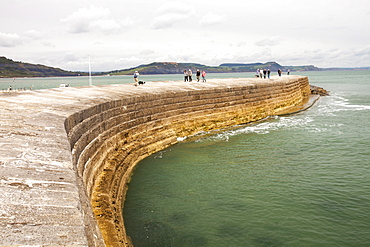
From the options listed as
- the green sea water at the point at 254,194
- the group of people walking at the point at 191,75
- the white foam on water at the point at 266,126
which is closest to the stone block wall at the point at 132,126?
the green sea water at the point at 254,194


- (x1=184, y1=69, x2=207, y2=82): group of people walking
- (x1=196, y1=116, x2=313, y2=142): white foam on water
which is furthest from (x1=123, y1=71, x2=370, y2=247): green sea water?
(x1=184, y1=69, x2=207, y2=82): group of people walking

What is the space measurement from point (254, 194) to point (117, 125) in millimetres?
6068

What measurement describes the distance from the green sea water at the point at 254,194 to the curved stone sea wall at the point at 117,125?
2.45 ft

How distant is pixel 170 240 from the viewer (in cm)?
755

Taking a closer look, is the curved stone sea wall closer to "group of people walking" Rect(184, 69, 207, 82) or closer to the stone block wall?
the stone block wall

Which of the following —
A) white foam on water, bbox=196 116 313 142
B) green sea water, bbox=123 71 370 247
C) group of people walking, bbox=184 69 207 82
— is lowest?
green sea water, bbox=123 71 370 247

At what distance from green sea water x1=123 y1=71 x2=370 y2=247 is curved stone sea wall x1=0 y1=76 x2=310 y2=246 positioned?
75 centimetres

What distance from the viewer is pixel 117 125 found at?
13.0 meters

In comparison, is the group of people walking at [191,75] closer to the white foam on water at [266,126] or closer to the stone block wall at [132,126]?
the stone block wall at [132,126]

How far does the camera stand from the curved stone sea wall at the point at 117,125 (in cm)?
604

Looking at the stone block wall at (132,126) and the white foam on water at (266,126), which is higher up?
the stone block wall at (132,126)

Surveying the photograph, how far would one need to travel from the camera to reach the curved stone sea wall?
6041 mm

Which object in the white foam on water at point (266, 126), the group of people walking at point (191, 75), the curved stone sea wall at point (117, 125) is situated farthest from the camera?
the group of people walking at point (191, 75)

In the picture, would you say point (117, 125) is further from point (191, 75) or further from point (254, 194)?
point (191, 75)
